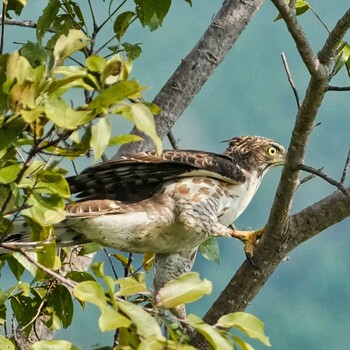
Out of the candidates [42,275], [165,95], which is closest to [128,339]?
[42,275]

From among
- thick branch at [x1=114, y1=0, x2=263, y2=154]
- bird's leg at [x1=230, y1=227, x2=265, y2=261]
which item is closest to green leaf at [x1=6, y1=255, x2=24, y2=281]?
bird's leg at [x1=230, y1=227, x2=265, y2=261]

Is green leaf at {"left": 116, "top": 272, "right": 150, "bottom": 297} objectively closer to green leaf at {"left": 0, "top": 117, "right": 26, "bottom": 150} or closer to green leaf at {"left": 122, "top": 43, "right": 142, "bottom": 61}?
green leaf at {"left": 0, "top": 117, "right": 26, "bottom": 150}

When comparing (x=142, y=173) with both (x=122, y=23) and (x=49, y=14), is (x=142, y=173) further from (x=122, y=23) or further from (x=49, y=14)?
(x=49, y=14)

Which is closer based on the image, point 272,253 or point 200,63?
point 272,253

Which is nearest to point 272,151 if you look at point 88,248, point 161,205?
point 161,205

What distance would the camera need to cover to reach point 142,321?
9.78ft

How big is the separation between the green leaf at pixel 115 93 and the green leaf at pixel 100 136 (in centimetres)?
4

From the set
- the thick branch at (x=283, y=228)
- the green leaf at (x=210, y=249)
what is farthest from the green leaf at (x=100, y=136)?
the green leaf at (x=210, y=249)

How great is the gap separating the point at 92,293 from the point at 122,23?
285 centimetres

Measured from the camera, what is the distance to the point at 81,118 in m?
3.02

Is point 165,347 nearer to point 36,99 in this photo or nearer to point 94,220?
point 36,99

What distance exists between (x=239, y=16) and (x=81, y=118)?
12.2 ft

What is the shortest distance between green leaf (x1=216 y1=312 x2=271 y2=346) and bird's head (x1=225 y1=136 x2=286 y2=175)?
9.64 feet

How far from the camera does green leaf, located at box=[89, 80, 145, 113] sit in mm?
2959
